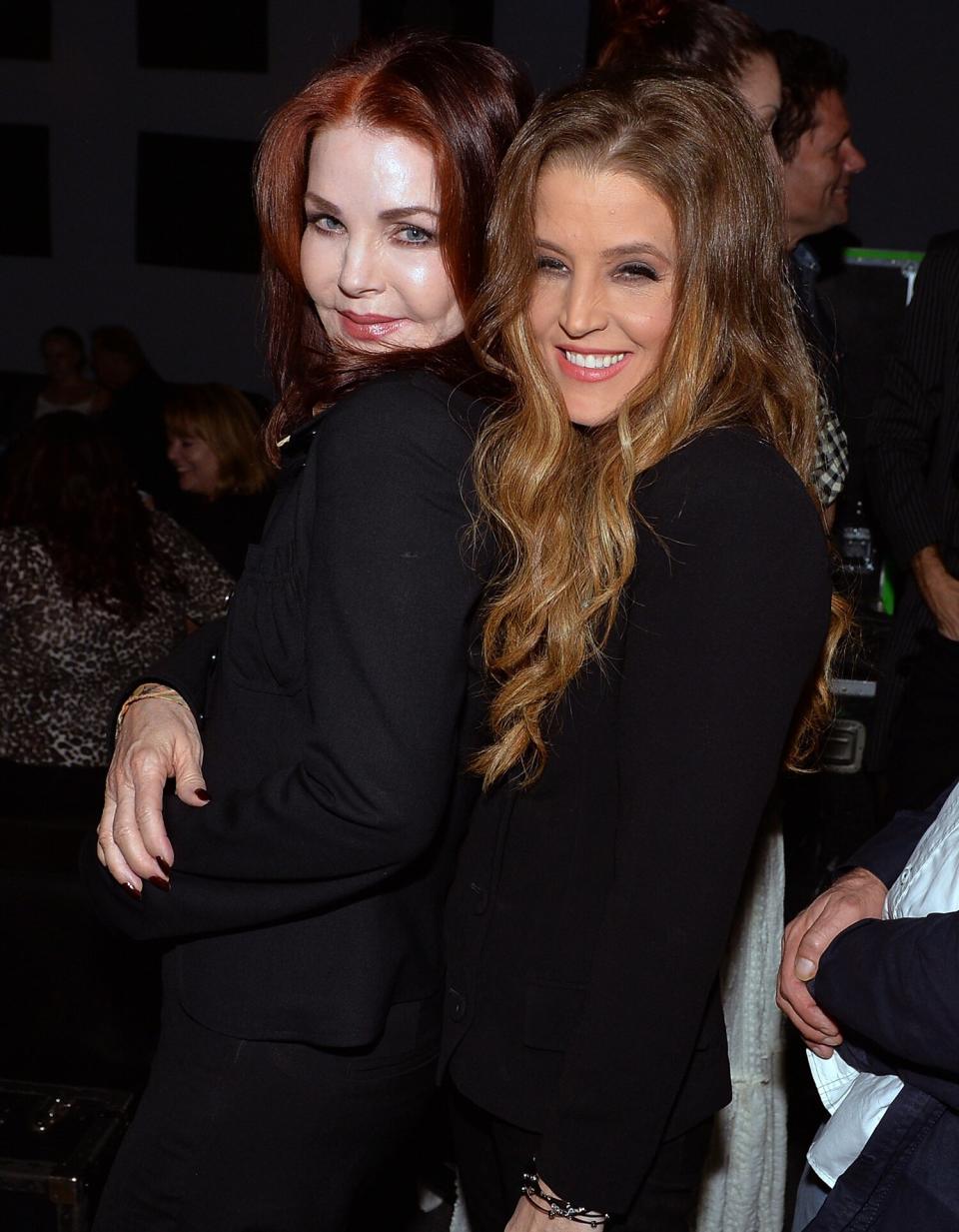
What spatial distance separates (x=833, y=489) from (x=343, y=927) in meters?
1.19

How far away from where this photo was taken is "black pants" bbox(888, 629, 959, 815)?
2637 mm

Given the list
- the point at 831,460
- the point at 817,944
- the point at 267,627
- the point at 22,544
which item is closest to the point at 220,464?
the point at 22,544

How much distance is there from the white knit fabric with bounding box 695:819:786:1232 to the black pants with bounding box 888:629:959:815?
33.2 inches

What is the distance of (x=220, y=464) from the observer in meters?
4.83

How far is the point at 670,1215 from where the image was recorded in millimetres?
1321

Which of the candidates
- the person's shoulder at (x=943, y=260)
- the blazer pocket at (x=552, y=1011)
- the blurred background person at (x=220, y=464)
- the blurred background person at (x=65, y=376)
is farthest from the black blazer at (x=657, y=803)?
the blurred background person at (x=65, y=376)

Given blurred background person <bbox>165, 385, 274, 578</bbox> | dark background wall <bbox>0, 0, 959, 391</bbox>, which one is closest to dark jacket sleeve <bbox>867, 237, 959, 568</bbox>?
blurred background person <bbox>165, 385, 274, 578</bbox>

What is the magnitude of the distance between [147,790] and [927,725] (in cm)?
184

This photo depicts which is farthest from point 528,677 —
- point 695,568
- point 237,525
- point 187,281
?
point 187,281

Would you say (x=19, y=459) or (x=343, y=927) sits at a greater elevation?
(x=343, y=927)

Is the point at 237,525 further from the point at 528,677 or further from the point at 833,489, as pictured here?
the point at 528,677

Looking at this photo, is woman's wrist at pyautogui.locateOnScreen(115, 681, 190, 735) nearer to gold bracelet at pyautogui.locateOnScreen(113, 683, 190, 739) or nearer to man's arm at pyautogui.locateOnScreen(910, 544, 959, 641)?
gold bracelet at pyautogui.locateOnScreen(113, 683, 190, 739)

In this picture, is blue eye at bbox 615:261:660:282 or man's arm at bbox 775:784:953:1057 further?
man's arm at bbox 775:784:953:1057

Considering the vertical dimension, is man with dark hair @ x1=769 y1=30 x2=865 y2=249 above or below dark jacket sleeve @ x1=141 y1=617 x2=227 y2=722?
above
